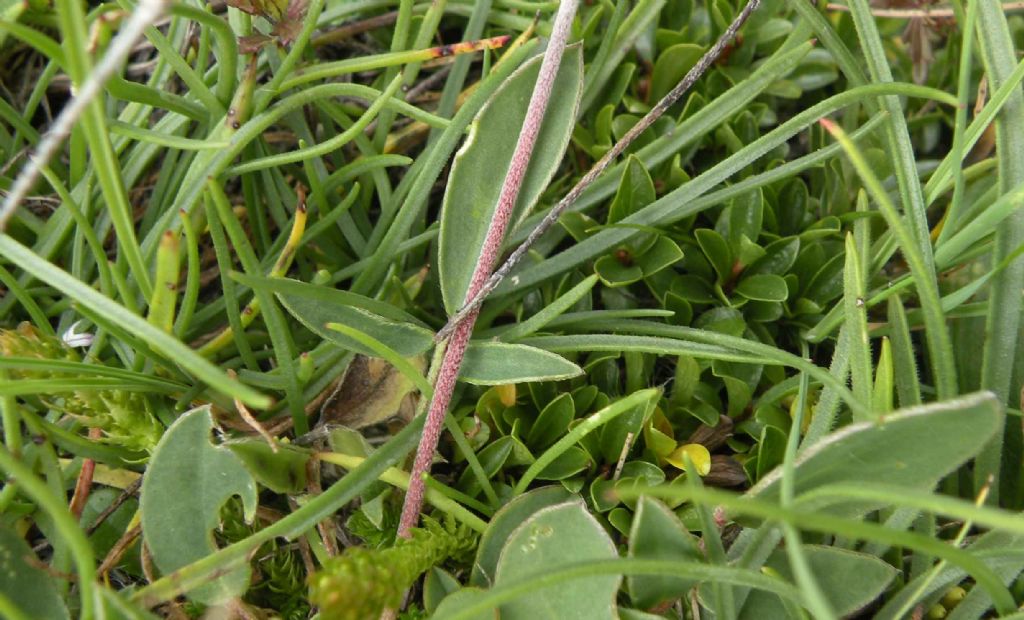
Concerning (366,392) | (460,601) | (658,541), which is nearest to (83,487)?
(366,392)

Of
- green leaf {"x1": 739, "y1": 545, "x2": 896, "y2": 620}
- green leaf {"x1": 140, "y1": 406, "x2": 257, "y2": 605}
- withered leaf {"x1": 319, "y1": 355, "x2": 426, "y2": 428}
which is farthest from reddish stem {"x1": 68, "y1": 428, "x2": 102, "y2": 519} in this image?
green leaf {"x1": 739, "y1": 545, "x2": 896, "y2": 620}

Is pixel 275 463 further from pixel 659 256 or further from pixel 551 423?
pixel 659 256

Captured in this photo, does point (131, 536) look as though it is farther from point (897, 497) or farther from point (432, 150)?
point (897, 497)

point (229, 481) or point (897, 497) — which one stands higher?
point (897, 497)

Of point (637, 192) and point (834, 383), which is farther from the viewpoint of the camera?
point (637, 192)

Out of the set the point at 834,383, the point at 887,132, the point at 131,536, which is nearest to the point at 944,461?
the point at 834,383

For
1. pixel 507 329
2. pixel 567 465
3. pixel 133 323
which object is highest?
pixel 133 323
